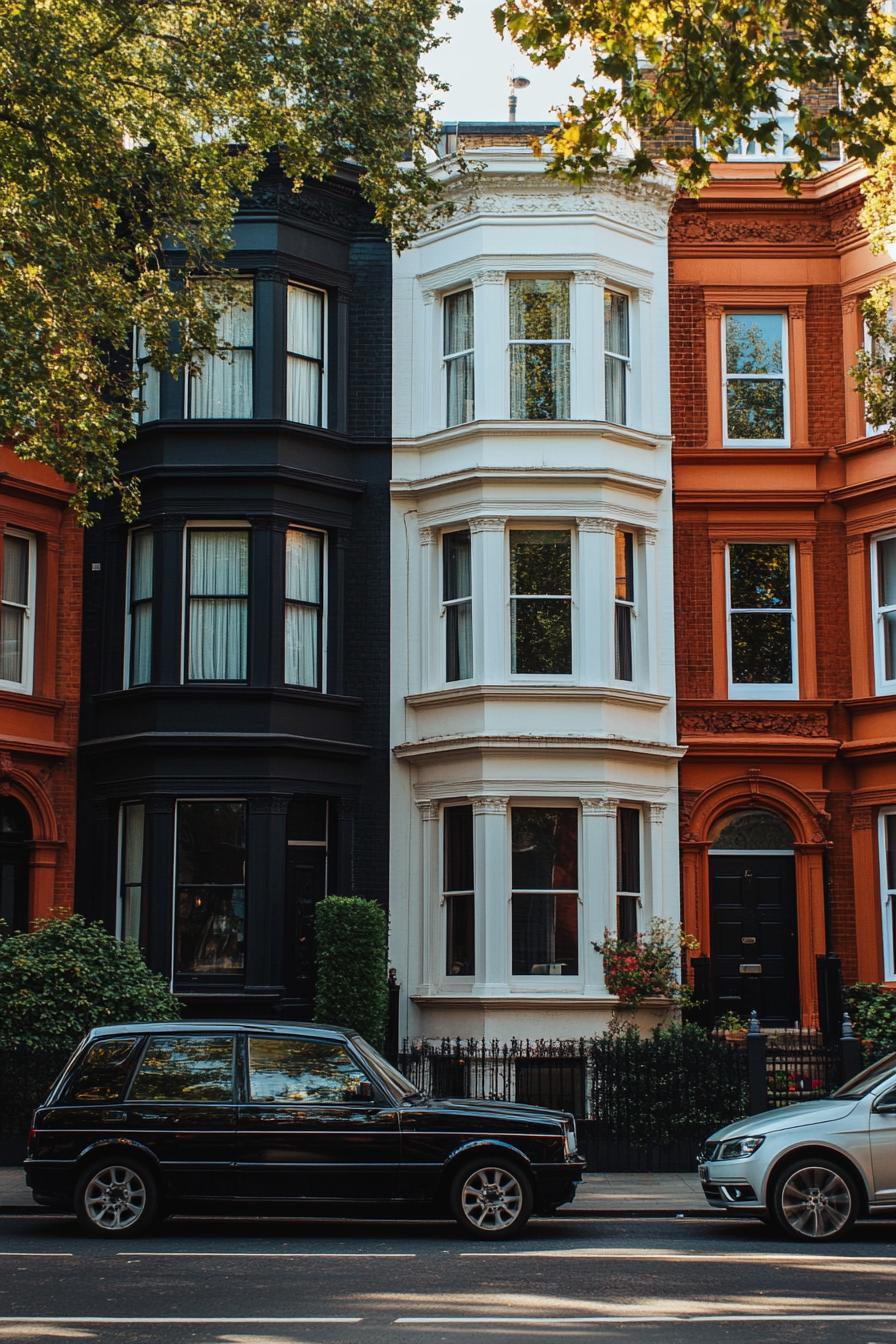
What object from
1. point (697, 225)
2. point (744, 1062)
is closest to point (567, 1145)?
point (744, 1062)

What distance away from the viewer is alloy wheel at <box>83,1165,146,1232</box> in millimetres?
13031

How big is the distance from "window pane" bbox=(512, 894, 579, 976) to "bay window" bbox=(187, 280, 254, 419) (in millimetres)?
7685

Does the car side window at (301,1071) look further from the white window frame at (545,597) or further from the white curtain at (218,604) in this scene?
the white window frame at (545,597)

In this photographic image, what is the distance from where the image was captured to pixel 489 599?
22.3 metres

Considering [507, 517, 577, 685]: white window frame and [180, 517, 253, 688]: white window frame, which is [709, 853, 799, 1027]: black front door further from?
[180, 517, 253, 688]: white window frame

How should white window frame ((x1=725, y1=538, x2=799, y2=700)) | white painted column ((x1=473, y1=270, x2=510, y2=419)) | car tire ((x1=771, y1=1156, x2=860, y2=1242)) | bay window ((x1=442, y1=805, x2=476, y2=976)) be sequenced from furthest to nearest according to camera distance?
white window frame ((x1=725, y1=538, x2=799, y2=700))
white painted column ((x1=473, y1=270, x2=510, y2=419))
bay window ((x1=442, y1=805, x2=476, y2=976))
car tire ((x1=771, y1=1156, x2=860, y2=1242))

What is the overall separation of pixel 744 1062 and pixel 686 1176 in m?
1.45

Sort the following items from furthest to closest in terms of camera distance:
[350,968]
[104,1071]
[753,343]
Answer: [753,343]
[350,968]
[104,1071]

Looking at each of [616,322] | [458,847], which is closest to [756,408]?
[616,322]

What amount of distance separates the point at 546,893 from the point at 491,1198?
890cm

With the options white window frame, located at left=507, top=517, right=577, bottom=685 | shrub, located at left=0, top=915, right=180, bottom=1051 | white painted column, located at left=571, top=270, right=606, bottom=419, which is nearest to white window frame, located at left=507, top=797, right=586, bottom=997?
white window frame, located at left=507, top=517, right=577, bottom=685

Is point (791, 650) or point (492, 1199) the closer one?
point (492, 1199)

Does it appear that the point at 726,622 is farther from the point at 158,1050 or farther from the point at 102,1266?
the point at 102,1266

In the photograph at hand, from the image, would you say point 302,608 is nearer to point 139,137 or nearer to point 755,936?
point 139,137
